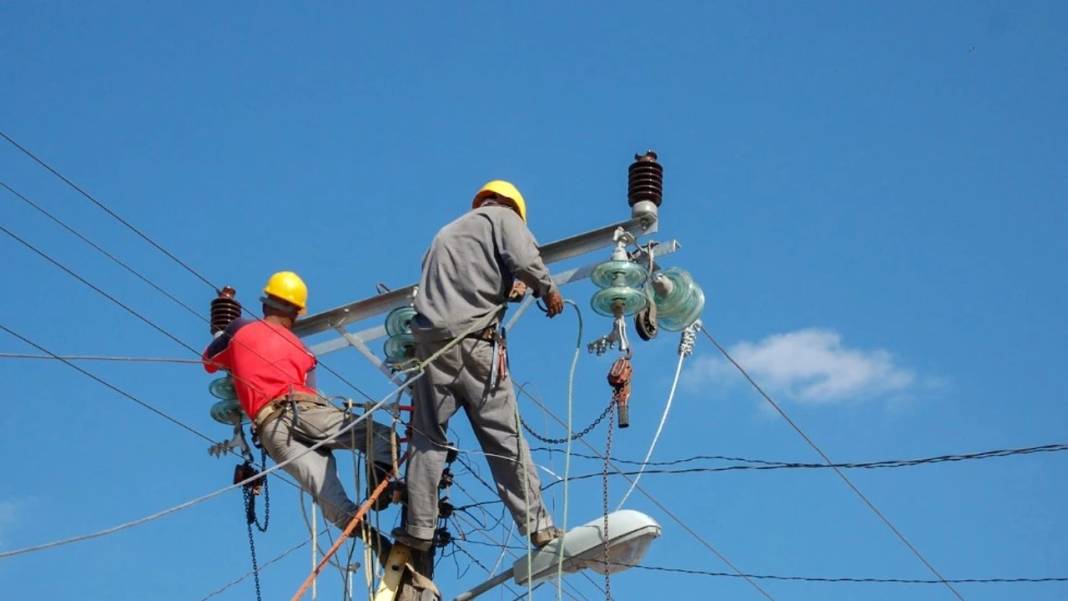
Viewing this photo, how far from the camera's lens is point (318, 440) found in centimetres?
1211

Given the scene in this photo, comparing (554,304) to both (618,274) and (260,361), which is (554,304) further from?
(260,361)

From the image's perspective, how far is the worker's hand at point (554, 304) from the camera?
11258 millimetres

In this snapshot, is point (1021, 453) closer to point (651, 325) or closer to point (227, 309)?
point (651, 325)

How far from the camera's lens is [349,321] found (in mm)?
13000

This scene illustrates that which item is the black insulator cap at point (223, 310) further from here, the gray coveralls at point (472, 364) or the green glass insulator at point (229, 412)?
the gray coveralls at point (472, 364)

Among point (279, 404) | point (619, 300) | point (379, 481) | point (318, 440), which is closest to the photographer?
point (619, 300)

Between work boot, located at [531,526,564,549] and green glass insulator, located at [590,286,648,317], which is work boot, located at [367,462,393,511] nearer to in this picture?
work boot, located at [531,526,564,549]

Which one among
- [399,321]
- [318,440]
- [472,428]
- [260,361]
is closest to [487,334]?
[472,428]

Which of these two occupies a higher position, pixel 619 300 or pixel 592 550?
pixel 619 300

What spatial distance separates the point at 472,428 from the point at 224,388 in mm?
2103

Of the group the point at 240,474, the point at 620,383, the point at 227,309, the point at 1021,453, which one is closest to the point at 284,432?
the point at 240,474

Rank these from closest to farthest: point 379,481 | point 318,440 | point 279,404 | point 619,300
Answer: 1. point 619,300
2. point 379,481
3. point 318,440
4. point 279,404

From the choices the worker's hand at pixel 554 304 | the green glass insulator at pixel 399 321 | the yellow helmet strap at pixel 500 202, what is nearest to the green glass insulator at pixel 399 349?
the green glass insulator at pixel 399 321

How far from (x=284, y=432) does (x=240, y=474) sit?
2.02 ft
